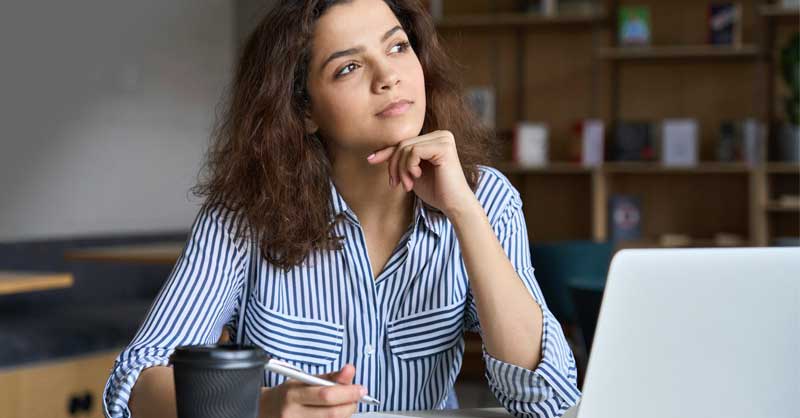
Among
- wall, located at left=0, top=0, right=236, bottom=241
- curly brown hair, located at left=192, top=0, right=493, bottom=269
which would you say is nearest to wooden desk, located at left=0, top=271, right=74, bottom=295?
wall, located at left=0, top=0, right=236, bottom=241

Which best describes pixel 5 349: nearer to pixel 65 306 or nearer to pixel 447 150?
pixel 65 306

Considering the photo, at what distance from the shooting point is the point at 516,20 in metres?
5.87

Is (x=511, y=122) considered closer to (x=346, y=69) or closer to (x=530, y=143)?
(x=530, y=143)

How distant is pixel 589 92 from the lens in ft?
19.7

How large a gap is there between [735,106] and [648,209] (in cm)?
77

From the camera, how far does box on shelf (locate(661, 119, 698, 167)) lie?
564 centimetres

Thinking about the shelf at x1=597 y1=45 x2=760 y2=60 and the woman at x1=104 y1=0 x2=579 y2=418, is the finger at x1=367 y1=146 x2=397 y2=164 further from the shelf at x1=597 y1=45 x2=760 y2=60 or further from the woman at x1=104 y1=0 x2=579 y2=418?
the shelf at x1=597 y1=45 x2=760 y2=60

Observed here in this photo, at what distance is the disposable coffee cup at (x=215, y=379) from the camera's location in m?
0.89

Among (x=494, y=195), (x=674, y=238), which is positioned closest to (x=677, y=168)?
(x=674, y=238)

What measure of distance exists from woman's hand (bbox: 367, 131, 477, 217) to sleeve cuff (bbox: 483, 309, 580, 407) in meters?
0.21

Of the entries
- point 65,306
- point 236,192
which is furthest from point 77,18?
point 236,192

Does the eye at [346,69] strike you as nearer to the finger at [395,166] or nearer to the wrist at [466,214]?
the finger at [395,166]

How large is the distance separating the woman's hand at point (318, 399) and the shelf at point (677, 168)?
4756 millimetres

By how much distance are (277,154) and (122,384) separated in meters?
0.46
